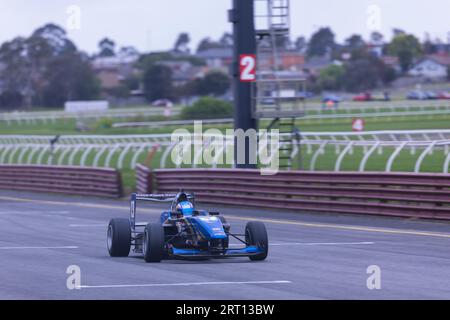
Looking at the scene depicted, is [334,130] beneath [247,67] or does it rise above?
beneath

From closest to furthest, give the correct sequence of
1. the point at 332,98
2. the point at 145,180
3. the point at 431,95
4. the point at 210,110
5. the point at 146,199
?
1. the point at 146,199
2. the point at 145,180
3. the point at 431,95
4. the point at 210,110
5. the point at 332,98

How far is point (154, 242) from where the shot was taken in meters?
13.5

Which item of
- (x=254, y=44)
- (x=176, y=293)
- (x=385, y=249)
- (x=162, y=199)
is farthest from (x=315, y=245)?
(x=254, y=44)

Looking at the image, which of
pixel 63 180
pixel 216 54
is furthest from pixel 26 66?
pixel 216 54

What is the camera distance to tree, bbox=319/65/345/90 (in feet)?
173

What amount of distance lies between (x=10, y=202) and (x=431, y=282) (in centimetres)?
2036

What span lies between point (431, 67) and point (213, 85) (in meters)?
24.2

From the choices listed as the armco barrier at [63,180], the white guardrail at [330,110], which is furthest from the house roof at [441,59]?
the armco barrier at [63,180]

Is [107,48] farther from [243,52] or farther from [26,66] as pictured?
[243,52]

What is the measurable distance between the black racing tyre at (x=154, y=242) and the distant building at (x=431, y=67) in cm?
2141

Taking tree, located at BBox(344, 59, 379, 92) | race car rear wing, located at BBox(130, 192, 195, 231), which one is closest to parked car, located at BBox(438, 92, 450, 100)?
tree, located at BBox(344, 59, 379, 92)

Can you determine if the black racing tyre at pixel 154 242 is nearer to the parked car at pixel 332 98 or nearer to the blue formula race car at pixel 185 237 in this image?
the blue formula race car at pixel 185 237

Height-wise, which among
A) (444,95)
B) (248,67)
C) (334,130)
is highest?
→ (248,67)
